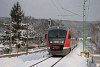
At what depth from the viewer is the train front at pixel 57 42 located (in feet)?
96.1

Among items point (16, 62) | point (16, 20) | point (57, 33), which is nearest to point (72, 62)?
point (16, 62)

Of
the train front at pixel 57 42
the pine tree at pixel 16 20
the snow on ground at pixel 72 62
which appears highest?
the pine tree at pixel 16 20

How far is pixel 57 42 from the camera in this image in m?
29.5

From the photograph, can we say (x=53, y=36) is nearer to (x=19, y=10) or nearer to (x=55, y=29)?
(x=55, y=29)

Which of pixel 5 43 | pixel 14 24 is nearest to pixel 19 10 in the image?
pixel 14 24

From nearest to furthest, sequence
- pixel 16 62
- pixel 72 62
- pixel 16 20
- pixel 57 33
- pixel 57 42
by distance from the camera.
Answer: pixel 16 62 → pixel 72 62 → pixel 57 42 → pixel 57 33 → pixel 16 20

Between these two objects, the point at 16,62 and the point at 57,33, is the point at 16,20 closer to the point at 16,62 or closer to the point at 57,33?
the point at 57,33

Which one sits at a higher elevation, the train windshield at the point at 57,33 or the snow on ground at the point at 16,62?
the train windshield at the point at 57,33

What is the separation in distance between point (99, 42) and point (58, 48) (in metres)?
105

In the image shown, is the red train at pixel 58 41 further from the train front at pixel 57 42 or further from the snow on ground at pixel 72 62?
the snow on ground at pixel 72 62

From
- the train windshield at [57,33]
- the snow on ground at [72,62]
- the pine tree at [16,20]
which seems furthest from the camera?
the pine tree at [16,20]

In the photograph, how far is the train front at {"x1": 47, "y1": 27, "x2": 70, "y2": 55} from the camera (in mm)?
29281

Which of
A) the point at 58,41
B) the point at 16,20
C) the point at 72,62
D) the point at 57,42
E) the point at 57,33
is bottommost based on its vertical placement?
the point at 72,62

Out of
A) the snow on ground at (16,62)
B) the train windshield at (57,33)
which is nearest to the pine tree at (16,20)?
the train windshield at (57,33)
